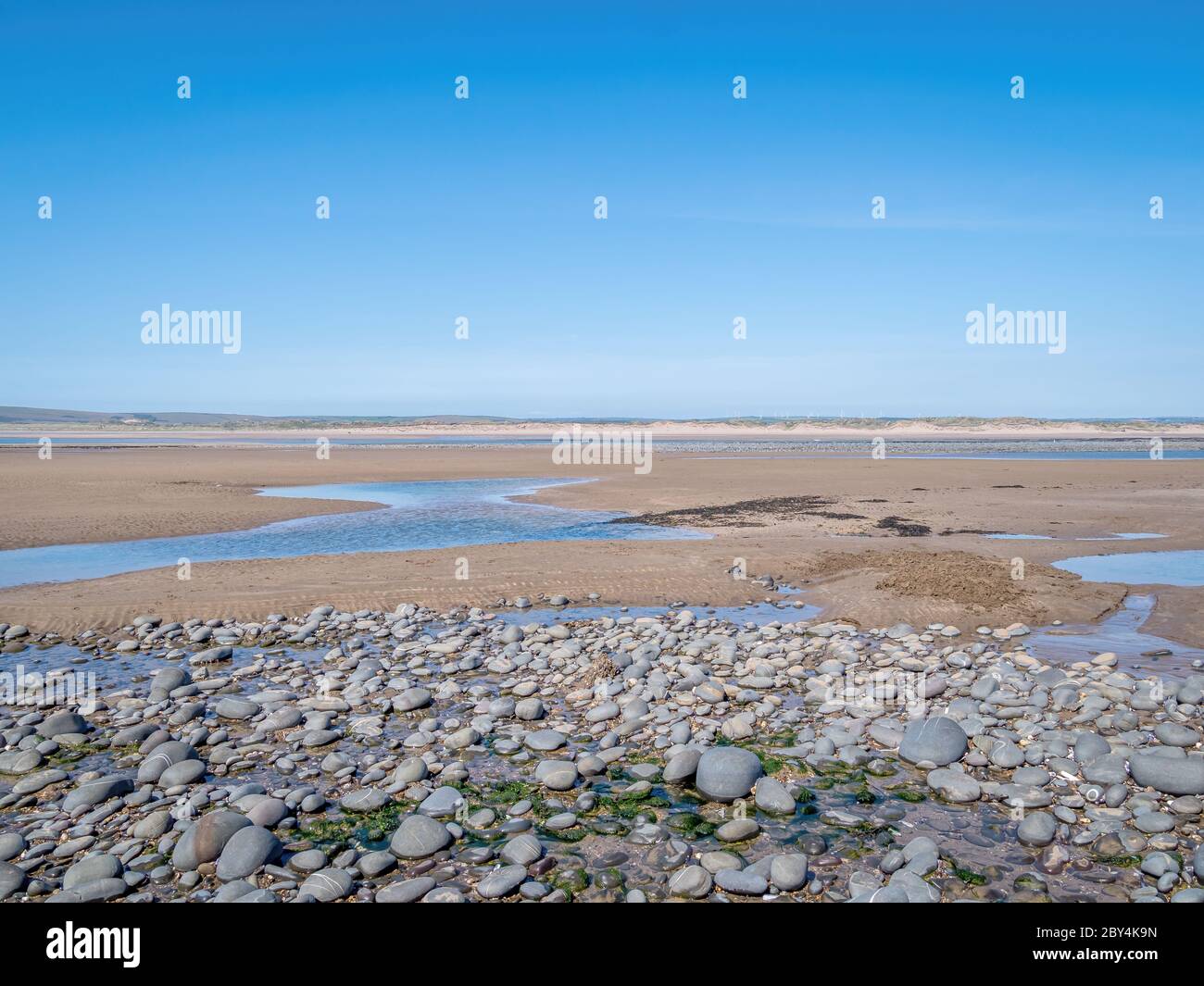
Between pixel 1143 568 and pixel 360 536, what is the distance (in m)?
21.7

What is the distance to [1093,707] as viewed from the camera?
9.11 m

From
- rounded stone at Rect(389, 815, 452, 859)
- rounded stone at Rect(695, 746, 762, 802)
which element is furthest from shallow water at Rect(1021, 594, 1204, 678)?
rounded stone at Rect(389, 815, 452, 859)

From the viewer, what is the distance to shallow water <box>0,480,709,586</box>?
763 inches

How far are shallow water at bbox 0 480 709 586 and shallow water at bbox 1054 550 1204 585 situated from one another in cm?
1018

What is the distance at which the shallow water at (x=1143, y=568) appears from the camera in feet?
56.1

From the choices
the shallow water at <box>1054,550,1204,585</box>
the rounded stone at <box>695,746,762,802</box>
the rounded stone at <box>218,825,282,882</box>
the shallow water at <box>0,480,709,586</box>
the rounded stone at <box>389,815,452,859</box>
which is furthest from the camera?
the shallow water at <box>0,480,709,586</box>

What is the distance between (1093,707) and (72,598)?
17.8 meters

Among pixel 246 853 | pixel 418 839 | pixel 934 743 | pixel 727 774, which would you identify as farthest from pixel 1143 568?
pixel 246 853

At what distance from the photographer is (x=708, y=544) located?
21547mm

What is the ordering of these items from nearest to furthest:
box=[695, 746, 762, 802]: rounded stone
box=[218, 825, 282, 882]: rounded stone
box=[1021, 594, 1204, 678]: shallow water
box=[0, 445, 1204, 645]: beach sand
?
box=[218, 825, 282, 882]: rounded stone, box=[695, 746, 762, 802]: rounded stone, box=[1021, 594, 1204, 678]: shallow water, box=[0, 445, 1204, 645]: beach sand

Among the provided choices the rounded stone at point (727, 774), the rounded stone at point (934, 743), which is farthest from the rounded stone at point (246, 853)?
the rounded stone at point (934, 743)

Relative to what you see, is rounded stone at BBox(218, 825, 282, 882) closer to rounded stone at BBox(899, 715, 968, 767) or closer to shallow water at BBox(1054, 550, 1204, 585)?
rounded stone at BBox(899, 715, 968, 767)

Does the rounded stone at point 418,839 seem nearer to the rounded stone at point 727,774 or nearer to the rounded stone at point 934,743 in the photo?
the rounded stone at point 727,774

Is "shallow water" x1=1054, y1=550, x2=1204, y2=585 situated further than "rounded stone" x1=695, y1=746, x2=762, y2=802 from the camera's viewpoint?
Yes
